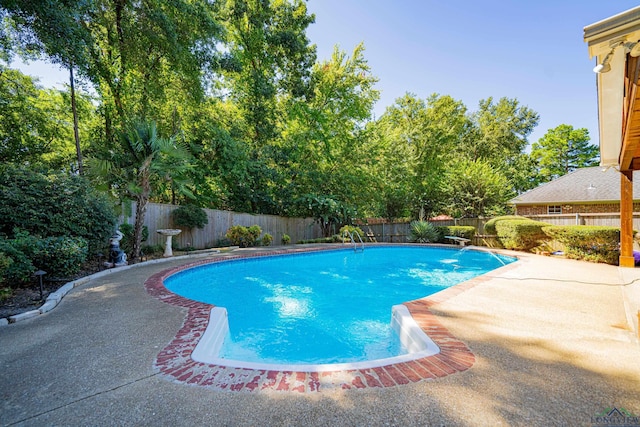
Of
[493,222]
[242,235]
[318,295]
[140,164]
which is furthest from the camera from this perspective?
[493,222]

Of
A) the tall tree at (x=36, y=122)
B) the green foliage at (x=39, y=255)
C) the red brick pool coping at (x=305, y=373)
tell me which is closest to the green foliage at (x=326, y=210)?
the tall tree at (x=36, y=122)

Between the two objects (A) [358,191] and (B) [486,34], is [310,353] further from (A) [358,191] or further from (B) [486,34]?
(A) [358,191]

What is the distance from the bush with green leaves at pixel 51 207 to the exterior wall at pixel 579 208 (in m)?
20.8

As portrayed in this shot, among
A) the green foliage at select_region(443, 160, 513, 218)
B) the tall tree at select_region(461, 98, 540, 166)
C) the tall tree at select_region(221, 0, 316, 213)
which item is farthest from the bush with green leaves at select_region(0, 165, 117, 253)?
the tall tree at select_region(461, 98, 540, 166)

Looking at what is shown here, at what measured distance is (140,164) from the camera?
8617 mm

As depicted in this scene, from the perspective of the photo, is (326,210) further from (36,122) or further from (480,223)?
(36,122)

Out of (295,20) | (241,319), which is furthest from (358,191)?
(241,319)

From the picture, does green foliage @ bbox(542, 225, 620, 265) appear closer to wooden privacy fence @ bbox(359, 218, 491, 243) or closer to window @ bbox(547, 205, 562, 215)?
wooden privacy fence @ bbox(359, 218, 491, 243)

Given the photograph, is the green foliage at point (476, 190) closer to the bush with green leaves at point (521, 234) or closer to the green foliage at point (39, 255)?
the bush with green leaves at point (521, 234)

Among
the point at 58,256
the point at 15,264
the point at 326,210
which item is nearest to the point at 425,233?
the point at 326,210

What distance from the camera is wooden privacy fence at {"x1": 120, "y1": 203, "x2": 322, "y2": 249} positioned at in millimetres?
10828

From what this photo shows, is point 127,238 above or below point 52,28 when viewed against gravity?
below

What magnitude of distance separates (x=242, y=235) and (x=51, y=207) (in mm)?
7480

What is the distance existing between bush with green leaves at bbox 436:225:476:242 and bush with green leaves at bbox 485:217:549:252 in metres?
1.70
